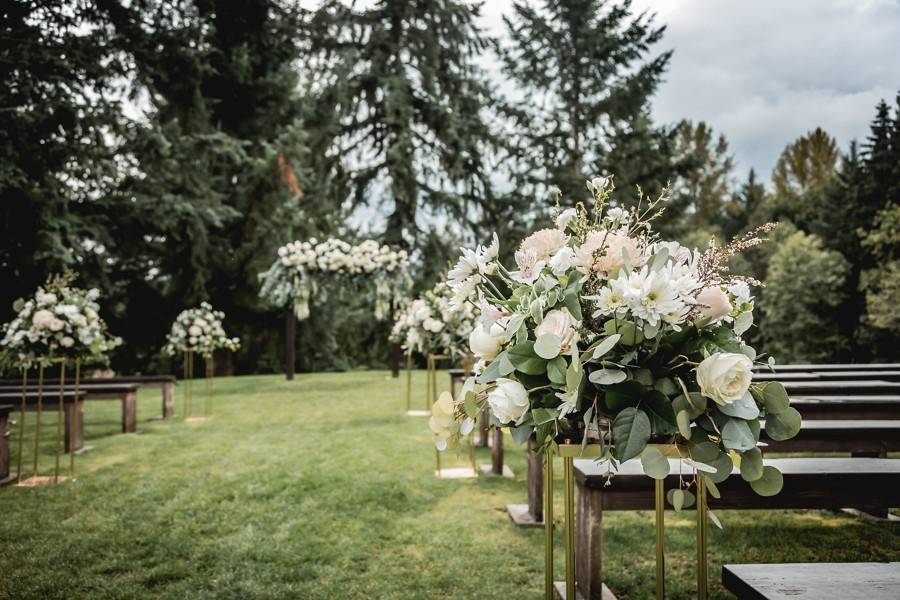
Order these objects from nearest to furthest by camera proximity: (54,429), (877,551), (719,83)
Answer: (877,551), (54,429), (719,83)

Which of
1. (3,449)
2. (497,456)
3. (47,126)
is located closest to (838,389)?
(497,456)

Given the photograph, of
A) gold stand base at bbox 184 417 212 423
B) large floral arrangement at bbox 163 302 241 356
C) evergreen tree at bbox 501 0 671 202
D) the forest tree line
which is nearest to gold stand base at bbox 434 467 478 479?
gold stand base at bbox 184 417 212 423

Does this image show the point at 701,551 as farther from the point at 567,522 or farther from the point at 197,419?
the point at 197,419

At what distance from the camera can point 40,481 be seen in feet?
17.5

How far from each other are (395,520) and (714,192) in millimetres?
46238

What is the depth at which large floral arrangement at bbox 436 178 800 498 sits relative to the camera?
1474mm

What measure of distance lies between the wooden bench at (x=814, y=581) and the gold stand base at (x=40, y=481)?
5708mm

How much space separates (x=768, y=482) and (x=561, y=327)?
2.13 feet

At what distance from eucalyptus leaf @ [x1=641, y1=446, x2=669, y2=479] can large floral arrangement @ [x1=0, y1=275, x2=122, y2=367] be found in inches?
213

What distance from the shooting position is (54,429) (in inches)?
318

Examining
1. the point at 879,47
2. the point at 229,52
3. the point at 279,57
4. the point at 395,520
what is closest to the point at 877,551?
the point at 395,520

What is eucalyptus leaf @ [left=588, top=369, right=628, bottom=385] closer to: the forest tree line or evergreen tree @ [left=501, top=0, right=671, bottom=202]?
the forest tree line

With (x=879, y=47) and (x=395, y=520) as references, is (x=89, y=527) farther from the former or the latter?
(x=879, y=47)

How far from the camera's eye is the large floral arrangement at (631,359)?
147cm
